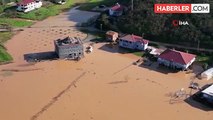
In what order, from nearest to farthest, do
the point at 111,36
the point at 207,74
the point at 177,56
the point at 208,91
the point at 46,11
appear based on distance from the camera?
the point at 208,91
the point at 207,74
the point at 177,56
the point at 111,36
the point at 46,11

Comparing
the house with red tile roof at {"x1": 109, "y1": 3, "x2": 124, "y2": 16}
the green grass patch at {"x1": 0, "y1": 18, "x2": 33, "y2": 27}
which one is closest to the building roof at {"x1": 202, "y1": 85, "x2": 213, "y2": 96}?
the house with red tile roof at {"x1": 109, "y1": 3, "x2": 124, "y2": 16}

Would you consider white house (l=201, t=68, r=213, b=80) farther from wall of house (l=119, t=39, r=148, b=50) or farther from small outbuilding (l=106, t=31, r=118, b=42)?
Result: small outbuilding (l=106, t=31, r=118, b=42)

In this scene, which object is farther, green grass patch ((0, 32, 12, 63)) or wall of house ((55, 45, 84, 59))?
green grass patch ((0, 32, 12, 63))

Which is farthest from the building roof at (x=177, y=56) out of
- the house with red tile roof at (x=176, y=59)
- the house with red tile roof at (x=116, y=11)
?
the house with red tile roof at (x=116, y=11)

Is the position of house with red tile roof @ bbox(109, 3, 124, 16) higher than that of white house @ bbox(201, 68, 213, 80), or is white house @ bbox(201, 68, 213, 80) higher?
house with red tile roof @ bbox(109, 3, 124, 16)

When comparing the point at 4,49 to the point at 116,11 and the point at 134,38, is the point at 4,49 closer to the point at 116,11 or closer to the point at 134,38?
the point at 134,38

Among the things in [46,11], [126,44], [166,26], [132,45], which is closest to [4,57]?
[126,44]
